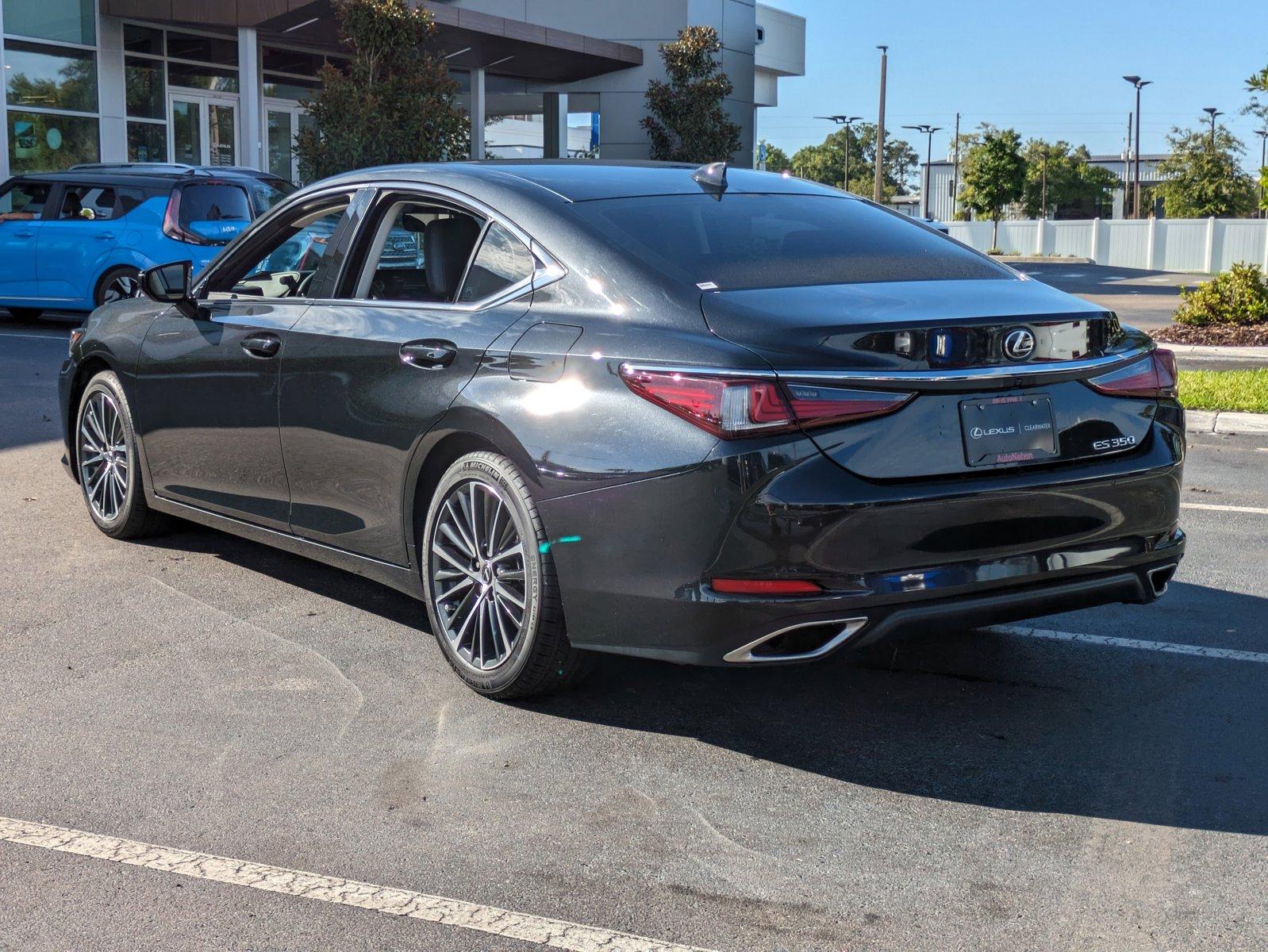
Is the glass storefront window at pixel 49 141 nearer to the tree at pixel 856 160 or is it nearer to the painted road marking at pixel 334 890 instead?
the painted road marking at pixel 334 890

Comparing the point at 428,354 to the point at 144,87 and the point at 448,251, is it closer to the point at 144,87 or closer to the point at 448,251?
the point at 448,251

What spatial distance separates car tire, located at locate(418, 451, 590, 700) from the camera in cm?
429

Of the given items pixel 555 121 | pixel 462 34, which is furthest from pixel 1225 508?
pixel 555 121

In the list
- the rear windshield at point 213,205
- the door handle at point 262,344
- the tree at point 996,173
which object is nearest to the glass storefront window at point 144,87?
the rear windshield at point 213,205

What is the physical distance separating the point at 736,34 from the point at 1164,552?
37613 mm

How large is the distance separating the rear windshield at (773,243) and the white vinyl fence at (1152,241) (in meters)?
49.9

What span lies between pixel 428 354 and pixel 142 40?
2370cm

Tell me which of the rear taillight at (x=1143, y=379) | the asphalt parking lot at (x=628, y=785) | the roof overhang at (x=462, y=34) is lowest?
the asphalt parking lot at (x=628, y=785)

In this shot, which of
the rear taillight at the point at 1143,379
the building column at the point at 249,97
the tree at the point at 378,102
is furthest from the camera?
the building column at the point at 249,97

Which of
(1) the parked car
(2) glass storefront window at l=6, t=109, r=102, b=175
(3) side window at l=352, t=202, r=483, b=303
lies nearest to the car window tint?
(1) the parked car

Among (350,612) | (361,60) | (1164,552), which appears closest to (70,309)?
(361,60)

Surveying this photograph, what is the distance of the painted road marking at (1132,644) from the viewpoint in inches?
200

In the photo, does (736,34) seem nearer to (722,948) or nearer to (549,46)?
(549,46)

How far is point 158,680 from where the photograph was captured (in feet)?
15.8
